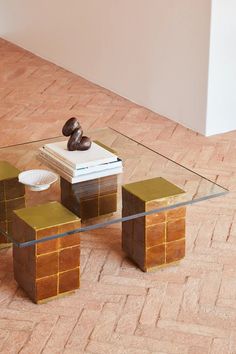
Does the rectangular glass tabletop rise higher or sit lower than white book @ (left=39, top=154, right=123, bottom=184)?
lower

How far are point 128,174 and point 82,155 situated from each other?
224 millimetres

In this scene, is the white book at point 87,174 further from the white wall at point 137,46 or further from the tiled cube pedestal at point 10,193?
the white wall at point 137,46

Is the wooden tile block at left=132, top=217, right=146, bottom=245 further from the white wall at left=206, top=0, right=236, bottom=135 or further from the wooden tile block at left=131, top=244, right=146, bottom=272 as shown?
the white wall at left=206, top=0, right=236, bottom=135

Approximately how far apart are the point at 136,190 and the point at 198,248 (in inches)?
19.7

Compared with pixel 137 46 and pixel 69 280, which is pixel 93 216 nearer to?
pixel 69 280

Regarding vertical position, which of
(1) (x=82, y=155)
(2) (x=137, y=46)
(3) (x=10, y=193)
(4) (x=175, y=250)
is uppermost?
(1) (x=82, y=155)

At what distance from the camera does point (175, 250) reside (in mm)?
3584

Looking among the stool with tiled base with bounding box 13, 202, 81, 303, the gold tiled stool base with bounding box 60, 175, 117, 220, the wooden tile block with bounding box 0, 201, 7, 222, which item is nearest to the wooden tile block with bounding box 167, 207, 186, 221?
the gold tiled stool base with bounding box 60, 175, 117, 220

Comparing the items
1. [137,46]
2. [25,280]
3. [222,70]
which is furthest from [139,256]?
[137,46]

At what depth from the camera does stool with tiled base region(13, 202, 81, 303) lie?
320cm

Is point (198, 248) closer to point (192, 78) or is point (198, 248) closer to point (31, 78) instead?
point (192, 78)

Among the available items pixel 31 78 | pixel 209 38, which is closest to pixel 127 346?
pixel 209 38

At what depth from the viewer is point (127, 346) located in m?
3.04

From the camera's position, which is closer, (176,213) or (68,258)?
(68,258)
